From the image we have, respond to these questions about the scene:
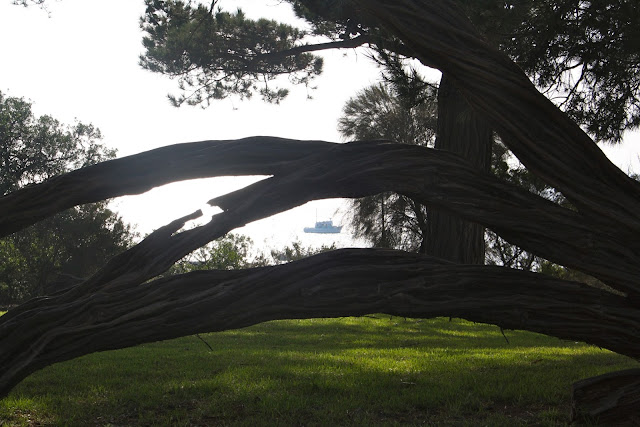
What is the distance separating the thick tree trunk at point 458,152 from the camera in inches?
443

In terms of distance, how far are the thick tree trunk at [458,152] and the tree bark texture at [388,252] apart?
685cm

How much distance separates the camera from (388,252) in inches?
166

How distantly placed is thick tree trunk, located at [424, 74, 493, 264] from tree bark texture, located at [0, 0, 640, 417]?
6853 millimetres

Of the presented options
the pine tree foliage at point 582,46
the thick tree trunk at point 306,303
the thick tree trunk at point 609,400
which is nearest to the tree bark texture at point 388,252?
the thick tree trunk at point 306,303

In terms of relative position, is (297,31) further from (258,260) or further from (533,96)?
(258,260)

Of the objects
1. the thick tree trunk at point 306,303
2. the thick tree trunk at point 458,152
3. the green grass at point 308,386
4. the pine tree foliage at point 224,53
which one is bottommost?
the green grass at point 308,386

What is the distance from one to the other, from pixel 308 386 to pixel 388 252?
7.20ft

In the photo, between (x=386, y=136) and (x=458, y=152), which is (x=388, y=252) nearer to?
(x=458, y=152)

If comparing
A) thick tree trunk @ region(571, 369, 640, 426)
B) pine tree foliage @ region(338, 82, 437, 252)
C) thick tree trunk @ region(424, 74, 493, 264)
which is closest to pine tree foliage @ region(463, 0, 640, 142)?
thick tree trunk @ region(424, 74, 493, 264)

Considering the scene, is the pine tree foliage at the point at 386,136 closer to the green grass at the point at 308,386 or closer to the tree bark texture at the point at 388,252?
the green grass at the point at 308,386

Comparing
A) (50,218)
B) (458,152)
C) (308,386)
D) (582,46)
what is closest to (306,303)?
(308,386)

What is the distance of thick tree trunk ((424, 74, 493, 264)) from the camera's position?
36.9ft

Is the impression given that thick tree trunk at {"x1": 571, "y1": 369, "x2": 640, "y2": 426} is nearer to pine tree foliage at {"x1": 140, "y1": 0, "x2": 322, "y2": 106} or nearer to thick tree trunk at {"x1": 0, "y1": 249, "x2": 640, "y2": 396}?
thick tree trunk at {"x1": 0, "y1": 249, "x2": 640, "y2": 396}

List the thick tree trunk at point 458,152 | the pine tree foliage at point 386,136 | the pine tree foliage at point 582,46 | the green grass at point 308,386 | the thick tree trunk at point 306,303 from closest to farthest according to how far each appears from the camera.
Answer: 1. the thick tree trunk at point 306,303
2. the green grass at point 308,386
3. the pine tree foliage at point 582,46
4. the thick tree trunk at point 458,152
5. the pine tree foliage at point 386,136
